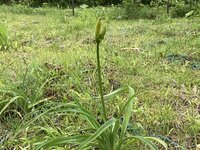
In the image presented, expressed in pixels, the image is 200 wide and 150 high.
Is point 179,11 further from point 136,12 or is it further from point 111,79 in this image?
point 111,79

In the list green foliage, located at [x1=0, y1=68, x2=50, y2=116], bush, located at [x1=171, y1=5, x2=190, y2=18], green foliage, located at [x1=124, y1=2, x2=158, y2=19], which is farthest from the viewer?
bush, located at [x1=171, y1=5, x2=190, y2=18]

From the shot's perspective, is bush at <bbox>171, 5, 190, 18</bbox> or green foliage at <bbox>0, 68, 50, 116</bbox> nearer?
green foliage at <bbox>0, 68, 50, 116</bbox>

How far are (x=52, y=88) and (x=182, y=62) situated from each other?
4.80 feet

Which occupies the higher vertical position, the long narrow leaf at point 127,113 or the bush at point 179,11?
Answer: the long narrow leaf at point 127,113

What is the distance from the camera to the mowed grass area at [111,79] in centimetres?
236

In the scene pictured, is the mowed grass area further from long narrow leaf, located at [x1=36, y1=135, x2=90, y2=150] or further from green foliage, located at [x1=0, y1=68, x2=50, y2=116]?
long narrow leaf, located at [x1=36, y1=135, x2=90, y2=150]

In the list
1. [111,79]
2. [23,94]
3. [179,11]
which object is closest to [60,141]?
[23,94]

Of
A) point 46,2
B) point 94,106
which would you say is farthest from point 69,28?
point 46,2

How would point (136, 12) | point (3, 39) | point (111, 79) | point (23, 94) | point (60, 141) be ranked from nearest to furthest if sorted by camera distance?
point (60, 141) < point (23, 94) < point (111, 79) < point (3, 39) < point (136, 12)

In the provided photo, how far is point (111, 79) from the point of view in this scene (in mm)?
3086

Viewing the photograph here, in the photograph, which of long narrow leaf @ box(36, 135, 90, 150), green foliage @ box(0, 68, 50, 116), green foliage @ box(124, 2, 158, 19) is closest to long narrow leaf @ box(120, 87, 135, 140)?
long narrow leaf @ box(36, 135, 90, 150)

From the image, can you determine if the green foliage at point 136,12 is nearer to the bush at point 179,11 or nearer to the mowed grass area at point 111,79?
the bush at point 179,11

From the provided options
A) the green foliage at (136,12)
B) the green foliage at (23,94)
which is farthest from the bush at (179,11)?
the green foliage at (23,94)

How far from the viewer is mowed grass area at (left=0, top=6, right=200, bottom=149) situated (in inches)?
92.8
